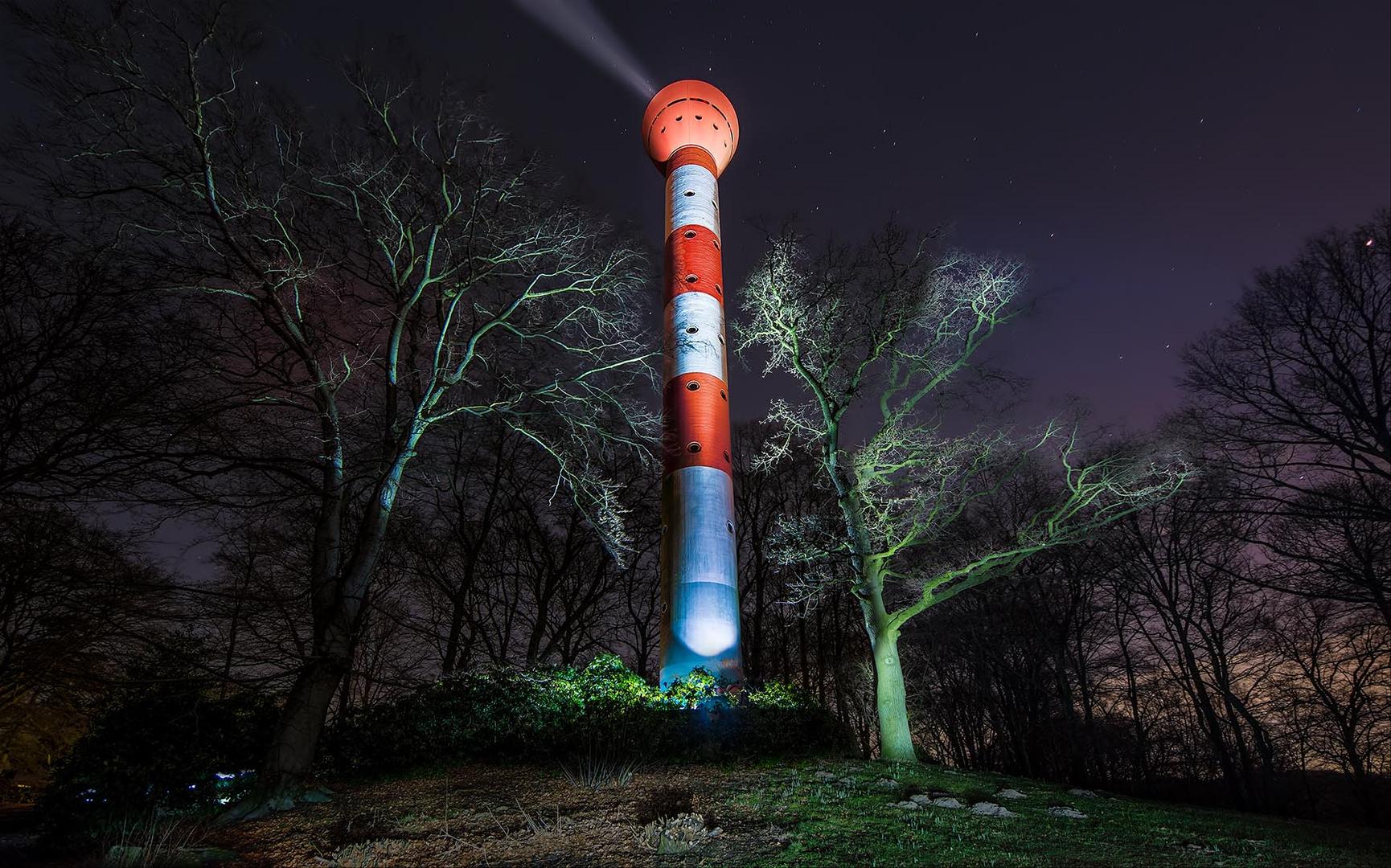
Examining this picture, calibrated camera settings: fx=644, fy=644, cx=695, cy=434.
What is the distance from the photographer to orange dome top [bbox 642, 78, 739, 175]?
2512cm

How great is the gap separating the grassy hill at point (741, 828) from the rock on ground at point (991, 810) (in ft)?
0.29

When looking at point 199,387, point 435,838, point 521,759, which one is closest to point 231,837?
point 435,838

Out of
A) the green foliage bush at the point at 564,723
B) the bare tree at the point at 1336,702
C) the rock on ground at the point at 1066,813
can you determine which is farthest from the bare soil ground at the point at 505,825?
the bare tree at the point at 1336,702

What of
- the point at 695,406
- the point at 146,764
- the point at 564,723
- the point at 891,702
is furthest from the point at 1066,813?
the point at 695,406

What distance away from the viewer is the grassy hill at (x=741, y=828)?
6086 mm

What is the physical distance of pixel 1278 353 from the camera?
14.8 metres

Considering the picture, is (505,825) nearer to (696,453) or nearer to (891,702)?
(891,702)

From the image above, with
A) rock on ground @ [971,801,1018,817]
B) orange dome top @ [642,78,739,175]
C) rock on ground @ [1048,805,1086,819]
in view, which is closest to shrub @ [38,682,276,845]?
rock on ground @ [971,801,1018,817]

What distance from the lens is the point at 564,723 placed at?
1134 centimetres

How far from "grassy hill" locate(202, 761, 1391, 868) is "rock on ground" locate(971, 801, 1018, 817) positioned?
0.09 meters

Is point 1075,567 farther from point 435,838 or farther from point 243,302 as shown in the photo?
point 243,302

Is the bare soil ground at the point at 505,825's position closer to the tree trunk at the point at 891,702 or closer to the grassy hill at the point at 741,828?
the grassy hill at the point at 741,828

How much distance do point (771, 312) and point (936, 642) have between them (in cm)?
1764

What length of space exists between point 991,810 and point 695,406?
41.7 feet
